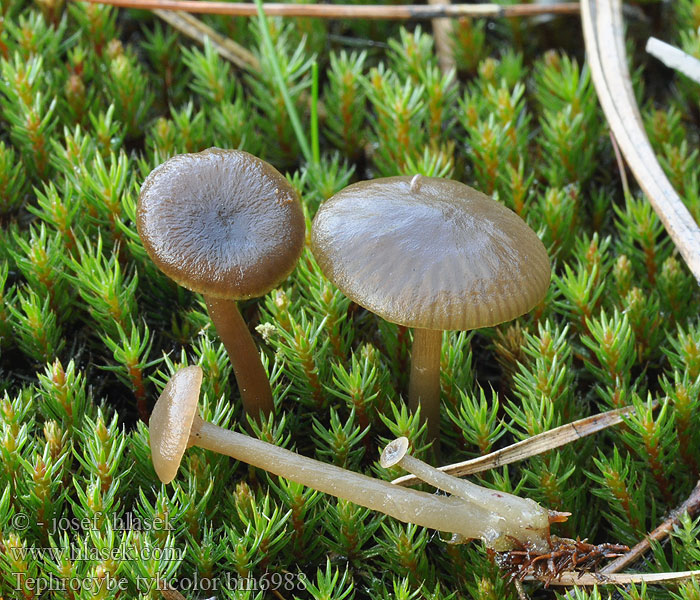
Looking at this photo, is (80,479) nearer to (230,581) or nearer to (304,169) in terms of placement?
(230,581)

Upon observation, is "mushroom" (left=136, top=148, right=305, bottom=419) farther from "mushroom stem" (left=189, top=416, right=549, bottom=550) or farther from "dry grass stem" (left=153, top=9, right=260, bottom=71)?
"dry grass stem" (left=153, top=9, right=260, bottom=71)

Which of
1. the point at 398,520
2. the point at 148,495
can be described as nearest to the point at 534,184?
the point at 398,520

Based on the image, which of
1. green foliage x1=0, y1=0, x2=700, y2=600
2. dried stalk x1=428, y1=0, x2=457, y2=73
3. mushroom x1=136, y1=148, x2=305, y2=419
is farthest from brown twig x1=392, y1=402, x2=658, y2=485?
dried stalk x1=428, y1=0, x2=457, y2=73

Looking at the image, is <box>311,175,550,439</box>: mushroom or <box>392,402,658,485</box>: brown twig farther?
<box>392,402,658,485</box>: brown twig

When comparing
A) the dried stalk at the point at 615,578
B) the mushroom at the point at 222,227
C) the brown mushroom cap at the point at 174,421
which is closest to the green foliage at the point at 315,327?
the dried stalk at the point at 615,578

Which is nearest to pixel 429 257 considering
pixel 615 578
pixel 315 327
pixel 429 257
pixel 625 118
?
pixel 429 257
